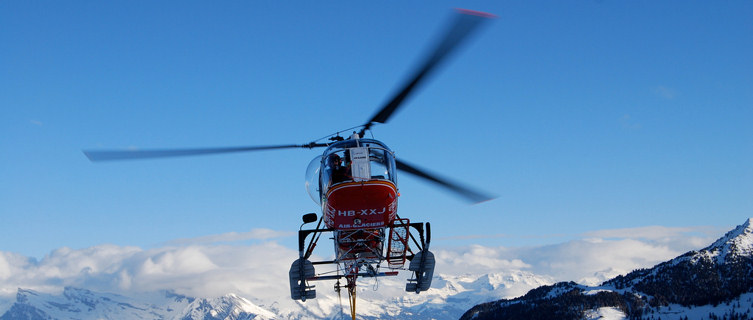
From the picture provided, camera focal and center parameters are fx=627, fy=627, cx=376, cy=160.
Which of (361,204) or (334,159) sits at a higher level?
(334,159)

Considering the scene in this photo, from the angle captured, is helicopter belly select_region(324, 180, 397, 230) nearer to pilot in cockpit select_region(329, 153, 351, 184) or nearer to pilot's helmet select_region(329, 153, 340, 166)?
pilot in cockpit select_region(329, 153, 351, 184)

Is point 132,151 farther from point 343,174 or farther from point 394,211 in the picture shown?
point 394,211

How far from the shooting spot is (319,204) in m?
23.5

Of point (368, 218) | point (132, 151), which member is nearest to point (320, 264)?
point (368, 218)

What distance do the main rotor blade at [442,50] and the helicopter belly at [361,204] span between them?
2.51 meters

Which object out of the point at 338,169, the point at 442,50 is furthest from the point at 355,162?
the point at 442,50

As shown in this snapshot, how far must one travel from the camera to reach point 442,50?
1554 cm

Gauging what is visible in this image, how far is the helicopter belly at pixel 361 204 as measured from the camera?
2056 centimetres

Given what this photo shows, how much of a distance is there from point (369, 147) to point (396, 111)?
1883mm

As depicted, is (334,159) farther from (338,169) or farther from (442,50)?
(442,50)

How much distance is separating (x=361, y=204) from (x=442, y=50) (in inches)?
283

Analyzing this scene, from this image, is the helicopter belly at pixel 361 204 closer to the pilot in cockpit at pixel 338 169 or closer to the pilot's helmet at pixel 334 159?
the pilot in cockpit at pixel 338 169

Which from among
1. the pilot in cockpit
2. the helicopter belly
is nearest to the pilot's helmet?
the pilot in cockpit

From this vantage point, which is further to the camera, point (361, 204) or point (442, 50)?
point (361, 204)
